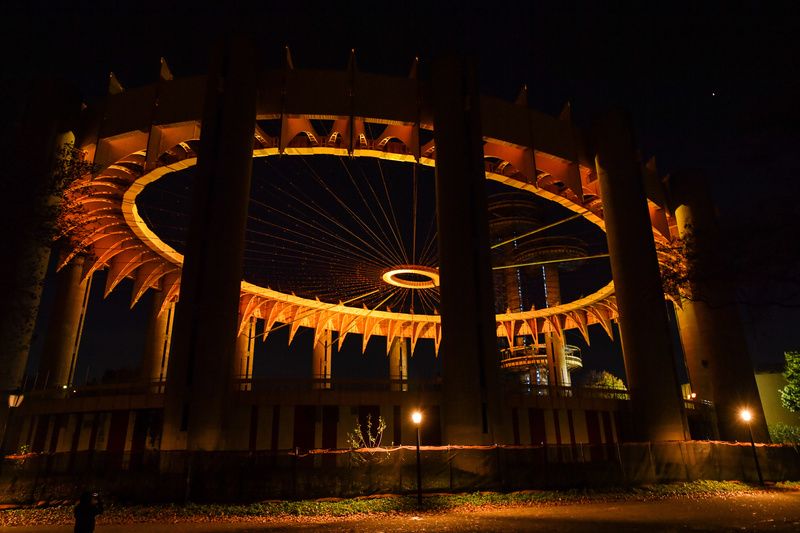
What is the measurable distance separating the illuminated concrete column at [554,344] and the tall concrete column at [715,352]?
771 inches

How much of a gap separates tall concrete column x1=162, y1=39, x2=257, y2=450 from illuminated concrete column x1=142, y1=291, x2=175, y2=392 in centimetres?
2449

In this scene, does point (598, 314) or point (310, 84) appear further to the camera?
point (598, 314)

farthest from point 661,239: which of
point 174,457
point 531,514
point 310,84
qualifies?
point 174,457

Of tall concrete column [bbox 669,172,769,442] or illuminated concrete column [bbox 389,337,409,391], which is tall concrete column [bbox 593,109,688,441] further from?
illuminated concrete column [bbox 389,337,409,391]

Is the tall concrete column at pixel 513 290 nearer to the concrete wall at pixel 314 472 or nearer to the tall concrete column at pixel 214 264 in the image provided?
the concrete wall at pixel 314 472

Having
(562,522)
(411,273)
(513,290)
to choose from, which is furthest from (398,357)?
(562,522)

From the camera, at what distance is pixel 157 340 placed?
53.1m

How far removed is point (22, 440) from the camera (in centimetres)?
3938

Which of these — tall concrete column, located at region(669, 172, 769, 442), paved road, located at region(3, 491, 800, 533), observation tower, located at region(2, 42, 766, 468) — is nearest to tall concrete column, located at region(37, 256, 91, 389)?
observation tower, located at region(2, 42, 766, 468)

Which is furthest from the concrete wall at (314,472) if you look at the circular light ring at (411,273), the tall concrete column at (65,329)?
the tall concrete column at (65,329)

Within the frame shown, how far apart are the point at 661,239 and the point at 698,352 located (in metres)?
10.5

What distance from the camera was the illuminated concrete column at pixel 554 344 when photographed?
68.5m

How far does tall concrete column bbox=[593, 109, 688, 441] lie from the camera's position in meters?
36.7

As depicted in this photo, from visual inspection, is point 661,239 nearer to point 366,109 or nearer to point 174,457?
point 366,109
